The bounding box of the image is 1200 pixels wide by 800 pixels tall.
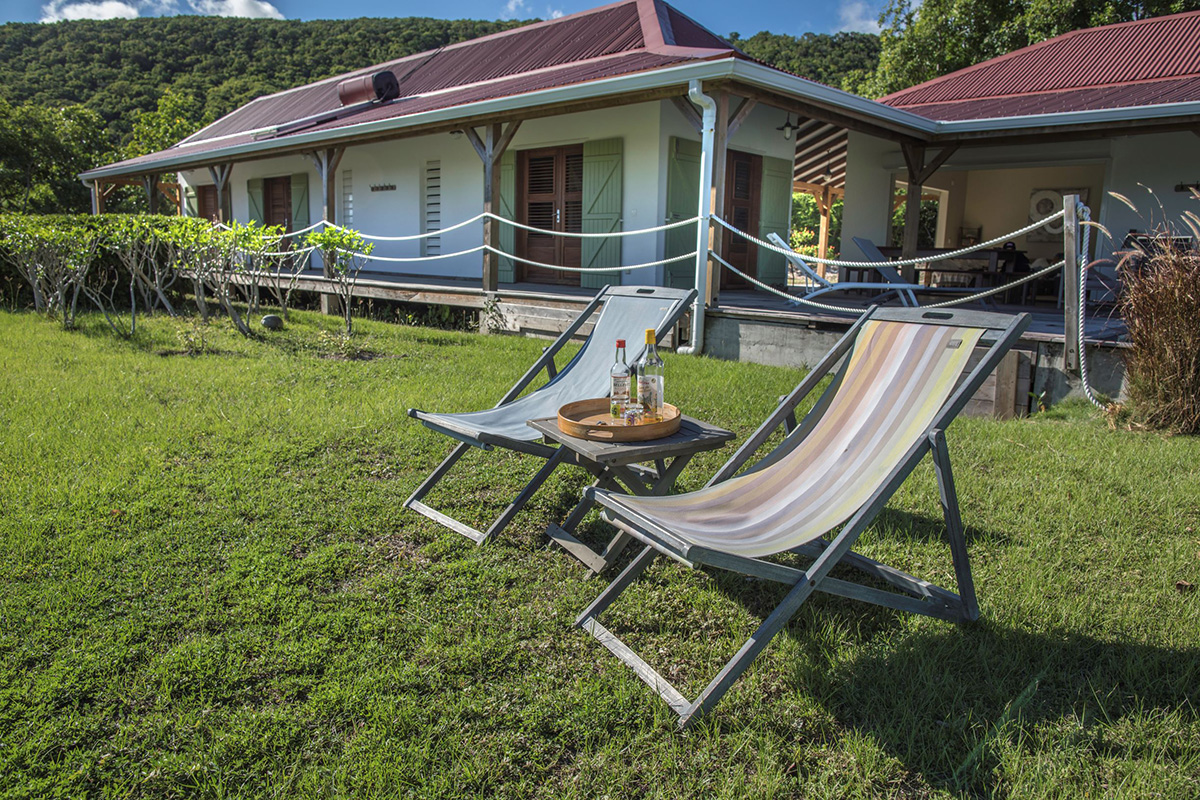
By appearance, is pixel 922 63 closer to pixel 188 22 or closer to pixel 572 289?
pixel 572 289

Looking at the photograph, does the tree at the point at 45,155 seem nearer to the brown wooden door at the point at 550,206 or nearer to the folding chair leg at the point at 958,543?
the brown wooden door at the point at 550,206

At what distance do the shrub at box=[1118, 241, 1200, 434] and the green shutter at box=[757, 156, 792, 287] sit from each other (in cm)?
641

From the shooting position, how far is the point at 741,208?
34.8 ft

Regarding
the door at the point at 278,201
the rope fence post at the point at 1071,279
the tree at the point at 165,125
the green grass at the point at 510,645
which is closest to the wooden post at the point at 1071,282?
the rope fence post at the point at 1071,279

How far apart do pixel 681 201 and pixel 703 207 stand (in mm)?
2933

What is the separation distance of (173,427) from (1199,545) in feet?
16.1

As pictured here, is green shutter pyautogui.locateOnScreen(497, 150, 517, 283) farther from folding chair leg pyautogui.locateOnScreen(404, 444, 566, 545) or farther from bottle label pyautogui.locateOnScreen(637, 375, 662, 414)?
bottle label pyautogui.locateOnScreen(637, 375, 662, 414)

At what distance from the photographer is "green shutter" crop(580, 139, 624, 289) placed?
32.0ft

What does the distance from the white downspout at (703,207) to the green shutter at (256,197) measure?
Result: 1226 cm

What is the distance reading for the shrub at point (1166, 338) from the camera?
4469 millimetres

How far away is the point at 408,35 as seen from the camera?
28.1 metres

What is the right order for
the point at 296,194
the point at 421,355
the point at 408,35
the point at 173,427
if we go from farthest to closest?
the point at 408,35
the point at 296,194
the point at 421,355
the point at 173,427

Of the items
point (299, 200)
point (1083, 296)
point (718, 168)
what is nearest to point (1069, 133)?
point (718, 168)

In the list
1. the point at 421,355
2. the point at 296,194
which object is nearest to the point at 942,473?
the point at 421,355
